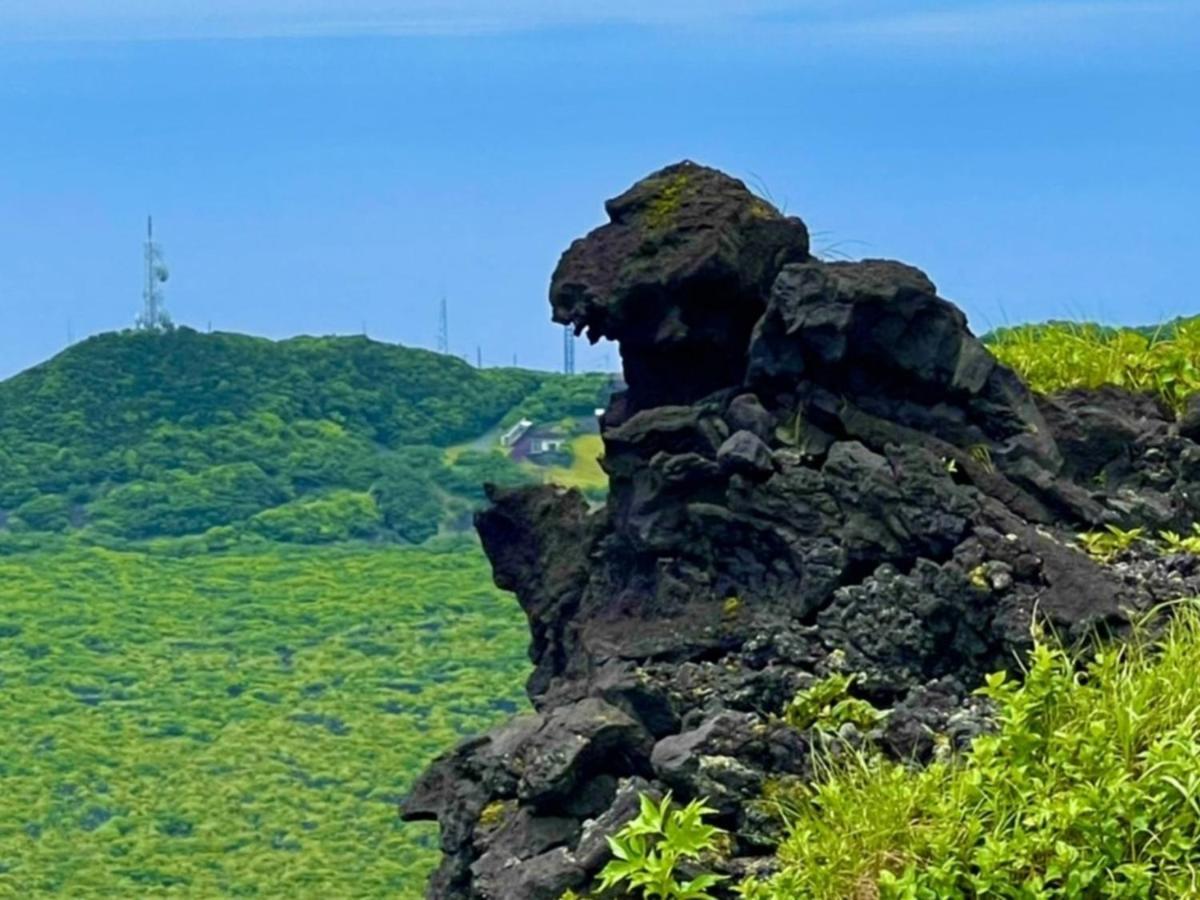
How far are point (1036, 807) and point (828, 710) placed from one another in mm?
827

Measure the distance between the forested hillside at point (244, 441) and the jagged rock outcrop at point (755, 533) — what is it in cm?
1797

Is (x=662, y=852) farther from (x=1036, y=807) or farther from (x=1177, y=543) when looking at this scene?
(x=1177, y=543)

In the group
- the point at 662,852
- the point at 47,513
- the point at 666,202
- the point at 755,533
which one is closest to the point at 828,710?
the point at 755,533

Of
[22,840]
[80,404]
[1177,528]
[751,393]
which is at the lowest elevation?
[22,840]

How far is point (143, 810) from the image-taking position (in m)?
18.1

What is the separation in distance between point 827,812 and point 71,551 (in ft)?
68.5

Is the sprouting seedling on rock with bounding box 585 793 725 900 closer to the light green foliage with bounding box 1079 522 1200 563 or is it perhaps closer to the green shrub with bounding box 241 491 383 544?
the light green foliage with bounding box 1079 522 1200 563

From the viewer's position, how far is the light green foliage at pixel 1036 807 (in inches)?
201

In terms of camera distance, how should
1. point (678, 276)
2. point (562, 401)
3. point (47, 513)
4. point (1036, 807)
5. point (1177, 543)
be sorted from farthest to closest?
point (562, 401) < point (47, 513) < point (1177, 543) < point (678, 276) < point (1036, 807)

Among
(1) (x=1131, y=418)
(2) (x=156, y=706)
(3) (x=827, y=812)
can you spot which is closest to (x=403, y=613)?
(2) (x=156, y=706)

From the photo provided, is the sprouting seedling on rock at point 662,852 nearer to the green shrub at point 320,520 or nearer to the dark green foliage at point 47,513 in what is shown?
the green shrub at point 320,520

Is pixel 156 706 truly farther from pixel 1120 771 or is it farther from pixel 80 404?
pixel 1120 771

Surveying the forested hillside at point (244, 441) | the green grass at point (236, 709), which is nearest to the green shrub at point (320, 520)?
the forested hillside at point (244, 441)

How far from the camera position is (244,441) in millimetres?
25812
